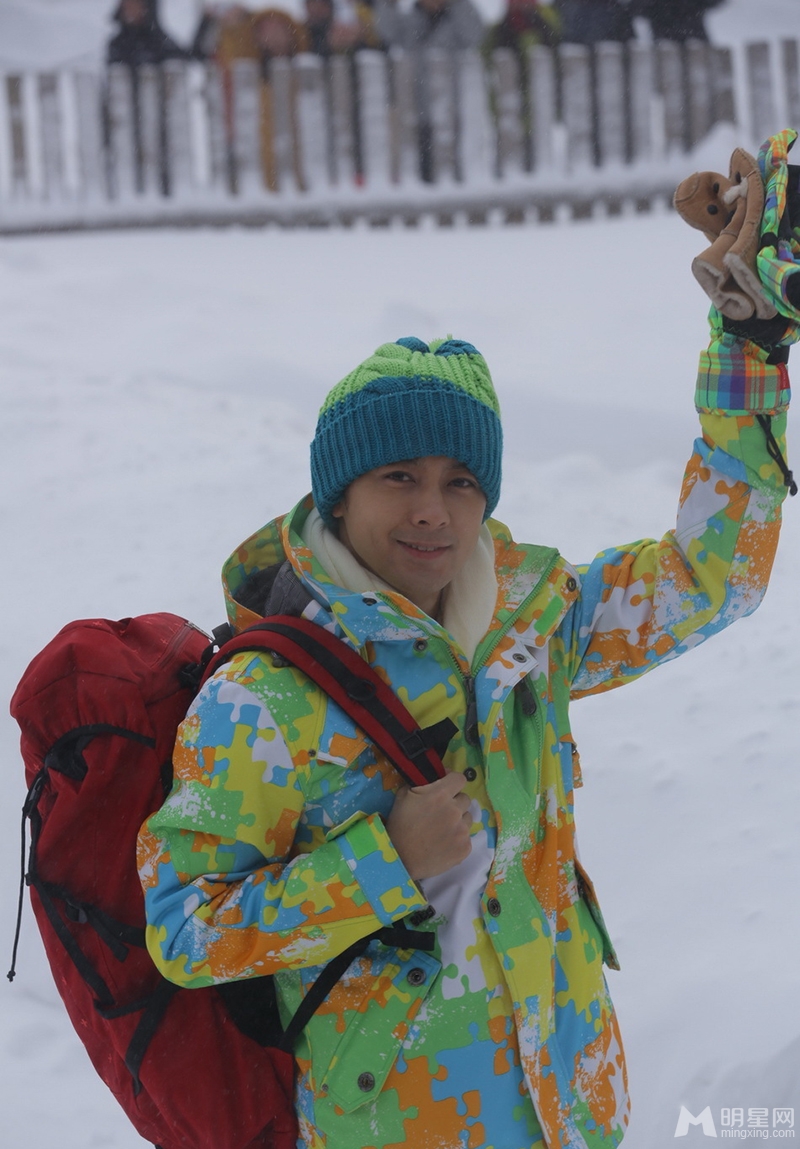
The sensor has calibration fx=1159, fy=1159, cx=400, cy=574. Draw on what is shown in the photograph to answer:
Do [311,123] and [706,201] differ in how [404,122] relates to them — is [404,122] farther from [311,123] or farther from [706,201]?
[706,201]

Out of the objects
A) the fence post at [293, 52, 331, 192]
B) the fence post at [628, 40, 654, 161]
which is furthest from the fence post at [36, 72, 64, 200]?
the fence post at [628, 40, 654, 161]

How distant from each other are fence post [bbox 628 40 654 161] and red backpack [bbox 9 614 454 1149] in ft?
24.8

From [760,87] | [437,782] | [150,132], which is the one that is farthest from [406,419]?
[760,87]

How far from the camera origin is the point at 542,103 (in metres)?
8.09

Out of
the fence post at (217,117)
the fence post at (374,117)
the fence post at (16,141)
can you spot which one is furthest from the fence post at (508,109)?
the fence post at (16,141)

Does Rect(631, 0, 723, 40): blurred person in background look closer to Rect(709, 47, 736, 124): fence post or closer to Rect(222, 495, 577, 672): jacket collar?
Rect(709, 47, 736, 124): fence post

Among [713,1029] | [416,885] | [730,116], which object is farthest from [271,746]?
[730,116]

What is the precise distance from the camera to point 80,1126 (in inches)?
97.5

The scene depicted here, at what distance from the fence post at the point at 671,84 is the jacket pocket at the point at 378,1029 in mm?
7780

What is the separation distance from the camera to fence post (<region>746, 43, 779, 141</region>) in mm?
8148

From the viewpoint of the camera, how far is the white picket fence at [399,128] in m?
8.05

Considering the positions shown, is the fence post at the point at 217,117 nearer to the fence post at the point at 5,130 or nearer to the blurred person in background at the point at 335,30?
the blurred person in background at the point at 335,30

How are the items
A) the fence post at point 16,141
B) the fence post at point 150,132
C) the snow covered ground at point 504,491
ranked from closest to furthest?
the snow covered ground at point 504,491 < the fence post at point 150,132 < the fence post at point 16,141

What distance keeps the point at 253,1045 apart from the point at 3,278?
654 cm
